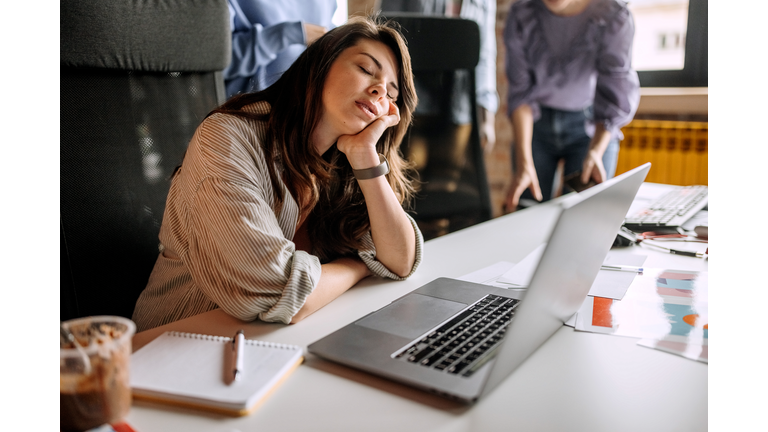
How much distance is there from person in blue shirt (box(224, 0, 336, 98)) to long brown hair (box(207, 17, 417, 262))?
43 cm

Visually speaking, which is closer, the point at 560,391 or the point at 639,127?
the point at 560,391

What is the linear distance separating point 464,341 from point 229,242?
372 millimetres

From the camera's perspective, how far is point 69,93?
98 cm

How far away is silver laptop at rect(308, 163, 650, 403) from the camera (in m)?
0.57

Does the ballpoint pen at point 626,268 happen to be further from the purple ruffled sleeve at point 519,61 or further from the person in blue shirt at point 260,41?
the purple ruffled sleeve at point 519,61

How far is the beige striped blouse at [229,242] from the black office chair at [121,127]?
0.11 metres

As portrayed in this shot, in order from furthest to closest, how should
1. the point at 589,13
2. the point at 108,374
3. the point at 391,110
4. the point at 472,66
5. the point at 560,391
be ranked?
the point at 589,13, the point at 472,66, the point at 391,110, the point at 560,391, the point at 108,374

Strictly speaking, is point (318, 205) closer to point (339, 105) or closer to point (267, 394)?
point (339, 105)

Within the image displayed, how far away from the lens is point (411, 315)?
0.80 meters

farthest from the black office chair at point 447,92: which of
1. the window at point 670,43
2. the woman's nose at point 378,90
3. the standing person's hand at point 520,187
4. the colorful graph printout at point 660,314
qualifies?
the window at point 670,43

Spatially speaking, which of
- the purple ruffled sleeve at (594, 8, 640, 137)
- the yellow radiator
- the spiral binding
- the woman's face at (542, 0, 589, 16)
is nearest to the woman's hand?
the spiral binding

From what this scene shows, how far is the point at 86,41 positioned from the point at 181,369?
2.09 ft

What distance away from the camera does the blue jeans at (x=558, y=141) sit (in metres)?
2.39
